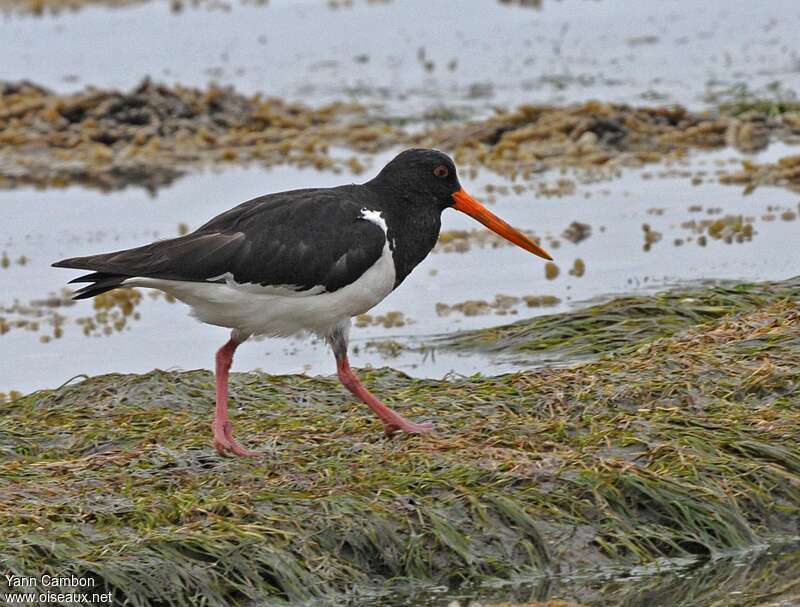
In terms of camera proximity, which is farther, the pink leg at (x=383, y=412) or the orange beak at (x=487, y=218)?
the orange beak at (x=487, y=218)

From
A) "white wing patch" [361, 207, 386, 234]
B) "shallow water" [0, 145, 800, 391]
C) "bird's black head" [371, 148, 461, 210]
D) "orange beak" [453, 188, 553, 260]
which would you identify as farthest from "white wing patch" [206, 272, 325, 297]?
"shallow water" [0, 145, 800, 391]

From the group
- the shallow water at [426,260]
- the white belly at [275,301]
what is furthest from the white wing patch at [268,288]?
the shallow water at [426,260]

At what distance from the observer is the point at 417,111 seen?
58.5 feet

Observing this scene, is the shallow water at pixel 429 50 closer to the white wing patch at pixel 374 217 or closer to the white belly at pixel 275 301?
the white wing patch at pixel 374 217

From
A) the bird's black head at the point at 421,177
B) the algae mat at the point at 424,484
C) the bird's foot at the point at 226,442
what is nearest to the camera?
the algae mat at the point at 424,484

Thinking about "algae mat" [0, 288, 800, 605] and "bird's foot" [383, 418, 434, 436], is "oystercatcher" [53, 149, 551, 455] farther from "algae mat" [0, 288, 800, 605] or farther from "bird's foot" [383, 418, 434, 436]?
"algae mat" [0, 288, 800, 605]

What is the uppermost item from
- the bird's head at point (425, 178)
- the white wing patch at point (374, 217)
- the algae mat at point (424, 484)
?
the bird's head at point (425, 178)

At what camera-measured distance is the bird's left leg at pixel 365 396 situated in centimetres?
701

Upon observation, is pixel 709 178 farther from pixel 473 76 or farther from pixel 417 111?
pixel 473 76

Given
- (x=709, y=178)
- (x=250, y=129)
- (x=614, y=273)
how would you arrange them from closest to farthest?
1. (x=614, y=273)
2. (x=709, y=178)
3. (x=250, y=129)

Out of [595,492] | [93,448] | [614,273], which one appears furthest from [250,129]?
[595,492]

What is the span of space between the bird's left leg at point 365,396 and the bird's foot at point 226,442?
59 centimetres

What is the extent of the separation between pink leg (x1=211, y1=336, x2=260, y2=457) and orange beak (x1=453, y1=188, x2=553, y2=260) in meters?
1.32

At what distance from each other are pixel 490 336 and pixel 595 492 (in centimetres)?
331
